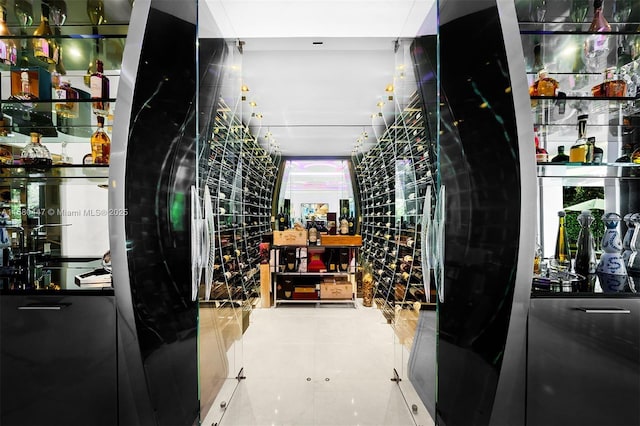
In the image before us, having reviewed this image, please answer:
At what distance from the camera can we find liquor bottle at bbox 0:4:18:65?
66.0 inches

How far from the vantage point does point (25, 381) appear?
1.39 metres

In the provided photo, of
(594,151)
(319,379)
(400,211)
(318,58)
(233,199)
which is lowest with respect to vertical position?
(319,379)

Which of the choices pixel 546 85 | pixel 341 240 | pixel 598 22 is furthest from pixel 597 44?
pixel 341 240

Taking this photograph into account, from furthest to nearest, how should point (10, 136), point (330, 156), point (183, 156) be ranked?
1. point (330, 156)
2. point (10, 136)
3. point (183, 156)

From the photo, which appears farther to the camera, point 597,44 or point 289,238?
point 289,238

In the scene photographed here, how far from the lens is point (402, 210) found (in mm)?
2736

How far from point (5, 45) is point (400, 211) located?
10.3ft

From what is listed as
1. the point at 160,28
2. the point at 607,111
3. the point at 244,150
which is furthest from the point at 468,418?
the point at 244,150

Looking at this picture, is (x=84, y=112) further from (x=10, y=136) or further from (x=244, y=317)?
(x=244, y=317)

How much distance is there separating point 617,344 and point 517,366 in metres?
0.50

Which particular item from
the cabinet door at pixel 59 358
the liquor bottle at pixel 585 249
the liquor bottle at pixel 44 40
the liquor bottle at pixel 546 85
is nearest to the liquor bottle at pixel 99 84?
the liquor bottle at pixel 44 40

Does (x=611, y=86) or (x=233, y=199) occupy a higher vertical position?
(x=611, y=86)

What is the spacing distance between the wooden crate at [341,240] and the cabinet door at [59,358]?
306 cm

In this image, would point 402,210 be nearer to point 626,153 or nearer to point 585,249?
point 585,249
